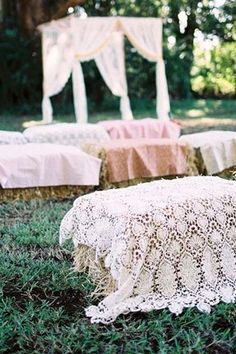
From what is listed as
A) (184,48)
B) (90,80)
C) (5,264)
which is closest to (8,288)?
(5,264)

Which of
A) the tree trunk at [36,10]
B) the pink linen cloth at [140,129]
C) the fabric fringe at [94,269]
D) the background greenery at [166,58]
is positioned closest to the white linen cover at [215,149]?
the pink linen cloth at [140,129]

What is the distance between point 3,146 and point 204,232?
354cm

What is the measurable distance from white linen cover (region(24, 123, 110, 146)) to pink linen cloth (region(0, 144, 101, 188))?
1.24 meters

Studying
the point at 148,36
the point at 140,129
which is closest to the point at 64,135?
the point at 140,129

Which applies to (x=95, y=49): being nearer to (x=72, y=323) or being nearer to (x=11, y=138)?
(x=11, y=138)

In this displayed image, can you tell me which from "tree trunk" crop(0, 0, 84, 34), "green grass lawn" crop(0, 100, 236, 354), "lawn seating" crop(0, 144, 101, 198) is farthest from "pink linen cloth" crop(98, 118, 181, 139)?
"green grass lawn" crop(0, 100, 236, 354)

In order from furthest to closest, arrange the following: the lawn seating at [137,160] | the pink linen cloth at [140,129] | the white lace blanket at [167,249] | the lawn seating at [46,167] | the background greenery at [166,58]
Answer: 1. the background greenery at [166,58]
2. the pink linen cloth at [140,129]
3. the lawn seating at [137,160]
4. the lawn seating at [46,167]
5. the white lace blanket at [167,249]

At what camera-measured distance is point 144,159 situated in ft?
19.3

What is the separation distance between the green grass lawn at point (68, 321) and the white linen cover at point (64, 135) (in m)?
3.39

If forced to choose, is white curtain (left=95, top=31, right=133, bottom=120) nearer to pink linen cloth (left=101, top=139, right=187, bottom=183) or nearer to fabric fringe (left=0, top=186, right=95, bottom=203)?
pink linen cloth (left=101, top=139, right=187, bottom=183)

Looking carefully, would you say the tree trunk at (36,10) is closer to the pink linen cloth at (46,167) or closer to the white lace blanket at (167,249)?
the pink linen cloth at (46,167)

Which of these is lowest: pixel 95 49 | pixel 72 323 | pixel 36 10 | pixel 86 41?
pixel 72 323

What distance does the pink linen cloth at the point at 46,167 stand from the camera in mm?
5219

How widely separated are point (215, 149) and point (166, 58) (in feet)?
28.5
